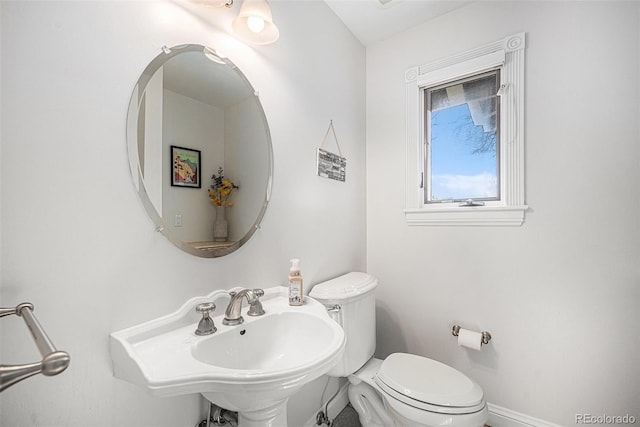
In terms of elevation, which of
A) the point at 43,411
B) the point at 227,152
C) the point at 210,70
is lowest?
the point at 43,411

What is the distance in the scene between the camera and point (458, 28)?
1683 millimetres

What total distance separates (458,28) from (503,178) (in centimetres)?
92

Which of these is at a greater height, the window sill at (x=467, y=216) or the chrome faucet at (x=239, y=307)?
the window sill at (x=467, y=216)

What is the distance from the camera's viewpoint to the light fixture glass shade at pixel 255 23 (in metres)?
1.01

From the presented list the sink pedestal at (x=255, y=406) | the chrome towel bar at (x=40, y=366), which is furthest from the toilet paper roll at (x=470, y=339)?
the chrome towel bar at (x=40, y=366)

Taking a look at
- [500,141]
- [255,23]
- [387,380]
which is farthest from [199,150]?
[500,141]

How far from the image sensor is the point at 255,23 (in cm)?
107

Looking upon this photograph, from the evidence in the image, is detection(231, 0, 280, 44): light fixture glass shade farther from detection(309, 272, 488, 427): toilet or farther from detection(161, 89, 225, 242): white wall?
detection(309, 272, 488, 427): toilet

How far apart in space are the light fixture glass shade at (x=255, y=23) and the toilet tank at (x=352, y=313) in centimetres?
111

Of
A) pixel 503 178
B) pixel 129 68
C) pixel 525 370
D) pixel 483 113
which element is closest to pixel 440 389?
pixel 525 370

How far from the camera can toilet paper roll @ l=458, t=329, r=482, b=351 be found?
4.92ft

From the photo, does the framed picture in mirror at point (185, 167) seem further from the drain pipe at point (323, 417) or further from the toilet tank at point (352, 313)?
the drain pipe at point (323, 417)

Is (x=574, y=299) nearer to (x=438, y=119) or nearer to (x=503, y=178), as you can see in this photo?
(x=503, y=178)

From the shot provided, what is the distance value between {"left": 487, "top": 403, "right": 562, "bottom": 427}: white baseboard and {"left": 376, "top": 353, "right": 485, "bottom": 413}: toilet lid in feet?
1.50
